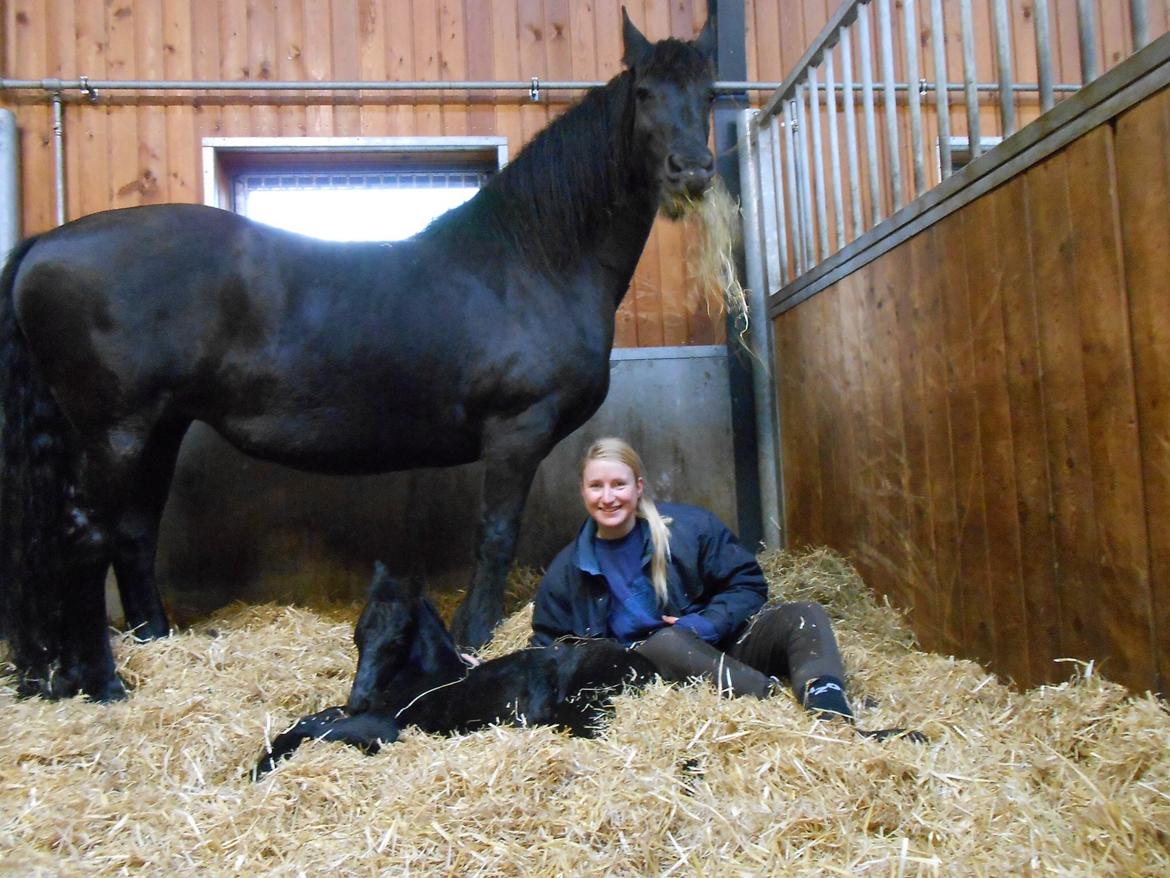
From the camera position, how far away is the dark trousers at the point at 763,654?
6.84ft

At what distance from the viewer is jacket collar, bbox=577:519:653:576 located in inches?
98.7

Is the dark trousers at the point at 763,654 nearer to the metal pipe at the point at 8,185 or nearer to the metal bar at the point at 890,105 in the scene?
the metal bar at the point at 890,105

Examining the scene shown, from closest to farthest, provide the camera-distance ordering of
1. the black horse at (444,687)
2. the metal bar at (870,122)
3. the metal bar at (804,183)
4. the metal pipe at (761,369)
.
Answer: the black horse at (444,687) → the metal bar at (870,122) → the metal bar at (804,183) → the metal pipe at (761,369)

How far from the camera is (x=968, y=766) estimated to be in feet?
5.44

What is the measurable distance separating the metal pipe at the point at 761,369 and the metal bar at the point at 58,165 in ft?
11.3

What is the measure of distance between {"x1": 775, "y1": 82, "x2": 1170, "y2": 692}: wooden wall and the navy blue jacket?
0.64 metres

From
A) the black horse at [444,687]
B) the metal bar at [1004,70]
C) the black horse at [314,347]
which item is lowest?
the black horse at [444,687]

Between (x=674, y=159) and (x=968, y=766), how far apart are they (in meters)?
2.23

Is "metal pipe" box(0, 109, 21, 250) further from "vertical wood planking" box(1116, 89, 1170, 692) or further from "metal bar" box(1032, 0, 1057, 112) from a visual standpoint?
"vertical wood planking" box(1116, 89, 1170, 692)

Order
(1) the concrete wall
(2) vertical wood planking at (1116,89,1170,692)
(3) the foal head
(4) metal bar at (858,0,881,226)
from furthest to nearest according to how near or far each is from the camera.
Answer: (1) the concrete wall → (4) metal bar at (858,0,881,226) → (3) the foal head → (2) vertical wood planking at (1116,89,1170,692)

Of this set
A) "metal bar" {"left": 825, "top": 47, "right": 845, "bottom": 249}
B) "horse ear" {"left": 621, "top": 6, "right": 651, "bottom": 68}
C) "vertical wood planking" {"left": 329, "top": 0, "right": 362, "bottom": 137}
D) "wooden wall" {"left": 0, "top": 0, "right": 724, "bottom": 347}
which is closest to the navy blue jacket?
"metal bar" {"left": 825, "top": 47, "right": 845, "bottom": 249}

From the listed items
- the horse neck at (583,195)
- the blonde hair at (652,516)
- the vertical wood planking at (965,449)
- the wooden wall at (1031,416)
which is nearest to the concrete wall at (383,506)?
the horse neck at (583,195)

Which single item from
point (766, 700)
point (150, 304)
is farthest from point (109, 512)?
point (766, 700)

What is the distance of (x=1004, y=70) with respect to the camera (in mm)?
2295
